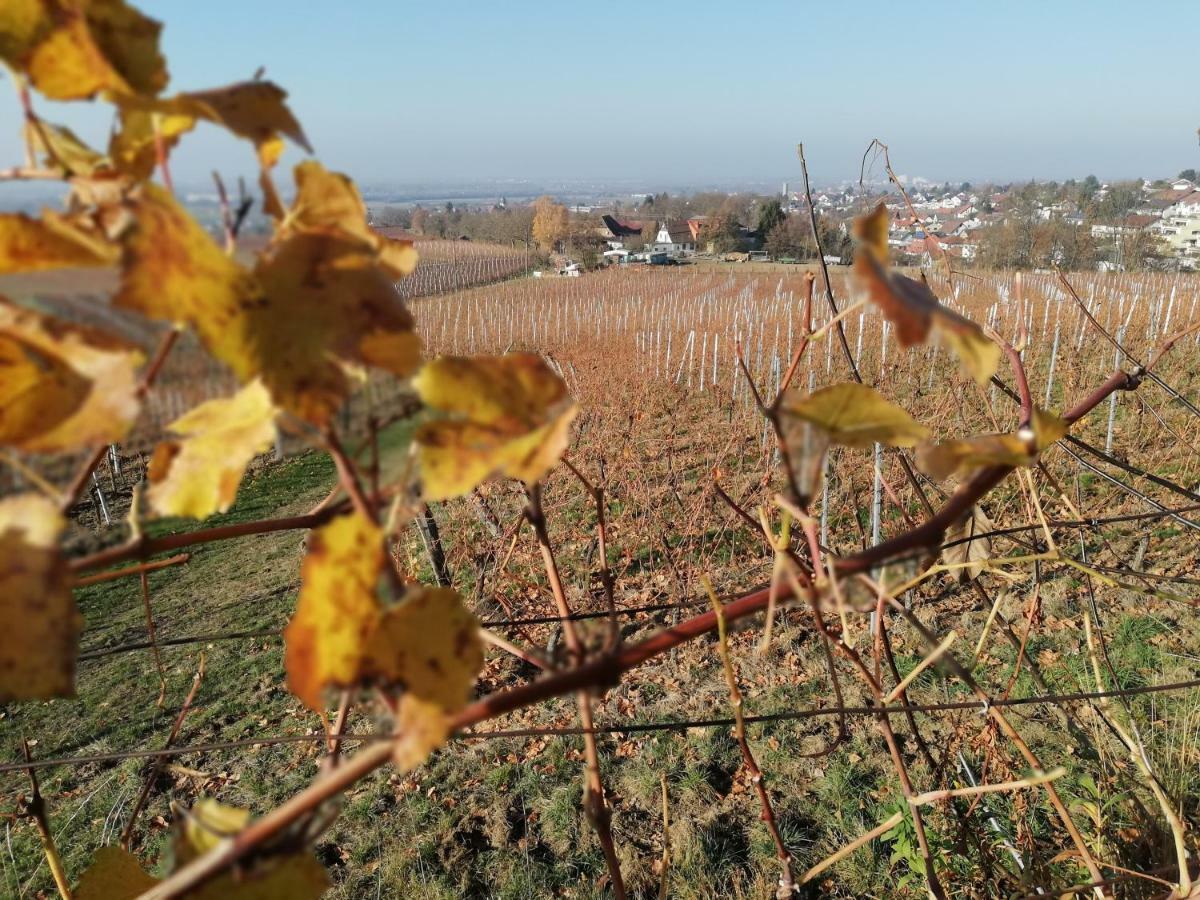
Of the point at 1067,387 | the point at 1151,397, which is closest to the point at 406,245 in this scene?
the point at 1067,387

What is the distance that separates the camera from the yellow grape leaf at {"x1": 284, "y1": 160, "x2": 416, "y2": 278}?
0.67 ft

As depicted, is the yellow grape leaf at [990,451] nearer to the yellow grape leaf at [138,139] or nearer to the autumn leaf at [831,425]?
the autumn leaf at [831,425]

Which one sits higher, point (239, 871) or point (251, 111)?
point (251, 111)

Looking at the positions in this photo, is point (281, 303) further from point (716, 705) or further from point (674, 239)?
point (674, 239)

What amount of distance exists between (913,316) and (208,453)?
0.20m

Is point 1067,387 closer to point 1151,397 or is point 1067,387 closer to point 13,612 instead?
point 1151,397

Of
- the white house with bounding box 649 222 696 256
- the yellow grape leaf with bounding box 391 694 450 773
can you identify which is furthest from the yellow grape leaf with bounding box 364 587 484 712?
the white house with bounding box 649 222 696 256

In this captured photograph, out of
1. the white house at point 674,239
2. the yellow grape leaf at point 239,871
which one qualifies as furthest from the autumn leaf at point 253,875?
the white house at point 674,239

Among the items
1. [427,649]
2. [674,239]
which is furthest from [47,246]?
[674,239]

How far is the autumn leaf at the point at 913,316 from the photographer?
188mm

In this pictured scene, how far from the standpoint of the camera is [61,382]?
19cm

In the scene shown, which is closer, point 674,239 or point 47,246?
point 47,246

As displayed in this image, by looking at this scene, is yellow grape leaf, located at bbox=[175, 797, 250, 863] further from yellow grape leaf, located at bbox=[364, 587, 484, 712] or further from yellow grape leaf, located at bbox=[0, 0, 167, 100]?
yellow grape leaf, located at bbox=[0, 0, 167, 100]

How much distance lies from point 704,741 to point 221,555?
408cm
